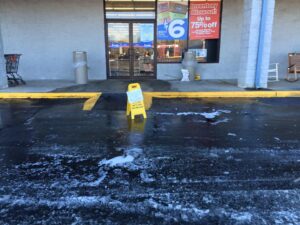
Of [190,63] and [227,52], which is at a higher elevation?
[227,52]

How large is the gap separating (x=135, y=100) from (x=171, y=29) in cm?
619

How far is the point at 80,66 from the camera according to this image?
35.7 feet

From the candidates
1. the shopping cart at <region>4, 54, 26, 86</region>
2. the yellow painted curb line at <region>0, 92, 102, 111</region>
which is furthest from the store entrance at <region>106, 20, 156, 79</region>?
the shopping cart at <region>4, 54, 26, 86</region>

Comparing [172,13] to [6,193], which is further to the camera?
[172,13]

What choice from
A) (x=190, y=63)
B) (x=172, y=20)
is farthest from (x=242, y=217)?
(x=172, y=20)

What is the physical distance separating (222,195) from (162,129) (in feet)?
8.92

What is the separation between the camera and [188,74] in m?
11.5

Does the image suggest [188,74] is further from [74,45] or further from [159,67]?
[74,45]

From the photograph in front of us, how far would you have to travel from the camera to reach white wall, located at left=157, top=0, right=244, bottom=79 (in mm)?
11648

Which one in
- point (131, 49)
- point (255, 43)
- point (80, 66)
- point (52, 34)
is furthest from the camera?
point (131, 49)

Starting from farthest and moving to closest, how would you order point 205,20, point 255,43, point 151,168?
point 205,20 < point 255,43 < point 151,168

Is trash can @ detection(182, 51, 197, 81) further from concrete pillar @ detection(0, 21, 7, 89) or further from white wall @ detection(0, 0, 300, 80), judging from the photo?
Result: concrete pillar @ detection(0, 21, 7, 89)

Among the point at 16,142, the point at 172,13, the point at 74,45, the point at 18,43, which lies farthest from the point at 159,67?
the point at 16,142

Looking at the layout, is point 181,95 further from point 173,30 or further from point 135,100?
A: point 173,30
